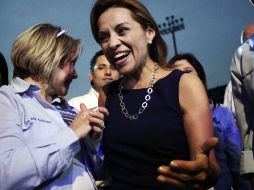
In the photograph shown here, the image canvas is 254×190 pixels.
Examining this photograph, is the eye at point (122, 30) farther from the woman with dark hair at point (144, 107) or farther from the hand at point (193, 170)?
the hand at point (193, 170)

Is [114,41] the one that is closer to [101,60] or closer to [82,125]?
[82,125]

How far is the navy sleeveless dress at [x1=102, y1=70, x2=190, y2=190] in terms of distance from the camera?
186cm

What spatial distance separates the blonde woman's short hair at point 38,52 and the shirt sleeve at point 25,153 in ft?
1.53

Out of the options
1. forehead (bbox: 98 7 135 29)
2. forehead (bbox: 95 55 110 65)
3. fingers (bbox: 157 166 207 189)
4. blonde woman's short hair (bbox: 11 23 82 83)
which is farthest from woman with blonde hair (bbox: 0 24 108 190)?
forehead (bbox: 95 55 110 65)

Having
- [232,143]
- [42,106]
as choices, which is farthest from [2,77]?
[232,143]

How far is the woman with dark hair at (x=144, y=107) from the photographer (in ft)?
5.83

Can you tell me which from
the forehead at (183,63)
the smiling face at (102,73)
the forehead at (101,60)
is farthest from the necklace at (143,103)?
the forehead at (101,60)

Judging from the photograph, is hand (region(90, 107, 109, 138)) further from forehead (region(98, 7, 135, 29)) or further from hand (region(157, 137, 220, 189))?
hand (region(157, 137, 220, 189))

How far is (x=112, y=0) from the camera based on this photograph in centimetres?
229

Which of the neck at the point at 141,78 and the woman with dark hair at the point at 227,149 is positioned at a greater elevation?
the neck at the point at 141,78

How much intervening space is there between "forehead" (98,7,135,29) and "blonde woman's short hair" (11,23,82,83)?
50 centimetres

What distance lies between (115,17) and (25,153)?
3.44 feet

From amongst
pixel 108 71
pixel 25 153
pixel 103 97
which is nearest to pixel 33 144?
pixel 25 153

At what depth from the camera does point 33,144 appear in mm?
1977
